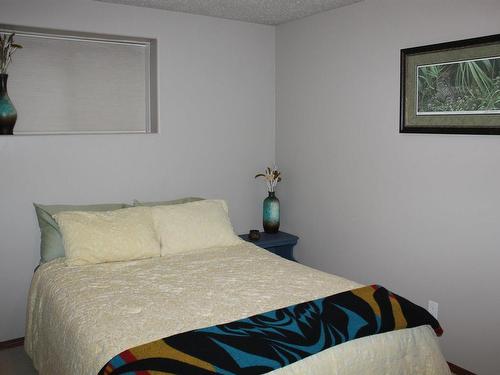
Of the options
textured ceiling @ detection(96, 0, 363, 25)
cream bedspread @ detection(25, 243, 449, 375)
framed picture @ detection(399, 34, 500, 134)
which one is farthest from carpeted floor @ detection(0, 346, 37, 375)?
framed picture @ detection(399, 34, 500, 134)

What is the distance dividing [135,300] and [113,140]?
5.13 feet

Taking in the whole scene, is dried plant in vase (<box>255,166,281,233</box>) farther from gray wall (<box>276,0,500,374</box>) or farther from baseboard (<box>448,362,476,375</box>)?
baseboard (<box>448,362,476,375</box>)

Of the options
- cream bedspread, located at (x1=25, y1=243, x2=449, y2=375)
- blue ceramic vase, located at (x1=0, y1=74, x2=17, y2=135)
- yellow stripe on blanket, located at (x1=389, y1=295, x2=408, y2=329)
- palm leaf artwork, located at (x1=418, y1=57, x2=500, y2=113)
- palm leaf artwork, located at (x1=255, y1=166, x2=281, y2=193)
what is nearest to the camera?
cream bedspread, located at (x1=25, y1=243, x2=449, y2=375)

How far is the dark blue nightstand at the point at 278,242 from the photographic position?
411 centimetres

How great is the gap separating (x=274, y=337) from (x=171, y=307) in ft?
1.98

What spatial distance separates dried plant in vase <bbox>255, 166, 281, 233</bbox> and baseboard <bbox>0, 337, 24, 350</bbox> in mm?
1991

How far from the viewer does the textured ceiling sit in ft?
12.0

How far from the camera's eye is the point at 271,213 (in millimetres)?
4293

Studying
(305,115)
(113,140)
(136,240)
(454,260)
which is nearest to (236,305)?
(136,240)

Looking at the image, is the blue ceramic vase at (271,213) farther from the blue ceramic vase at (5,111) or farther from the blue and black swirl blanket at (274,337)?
the blue ceramic vase at (5,111)

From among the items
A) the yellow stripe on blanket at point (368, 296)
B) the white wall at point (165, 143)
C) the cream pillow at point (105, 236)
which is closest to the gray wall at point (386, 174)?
the white wall at point (165, 143)

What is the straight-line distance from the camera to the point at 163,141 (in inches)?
158

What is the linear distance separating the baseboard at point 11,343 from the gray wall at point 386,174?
7.26 feet

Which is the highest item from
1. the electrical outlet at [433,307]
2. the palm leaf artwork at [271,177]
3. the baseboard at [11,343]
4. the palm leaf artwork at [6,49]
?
the palm leaf artwork at [6,49]
